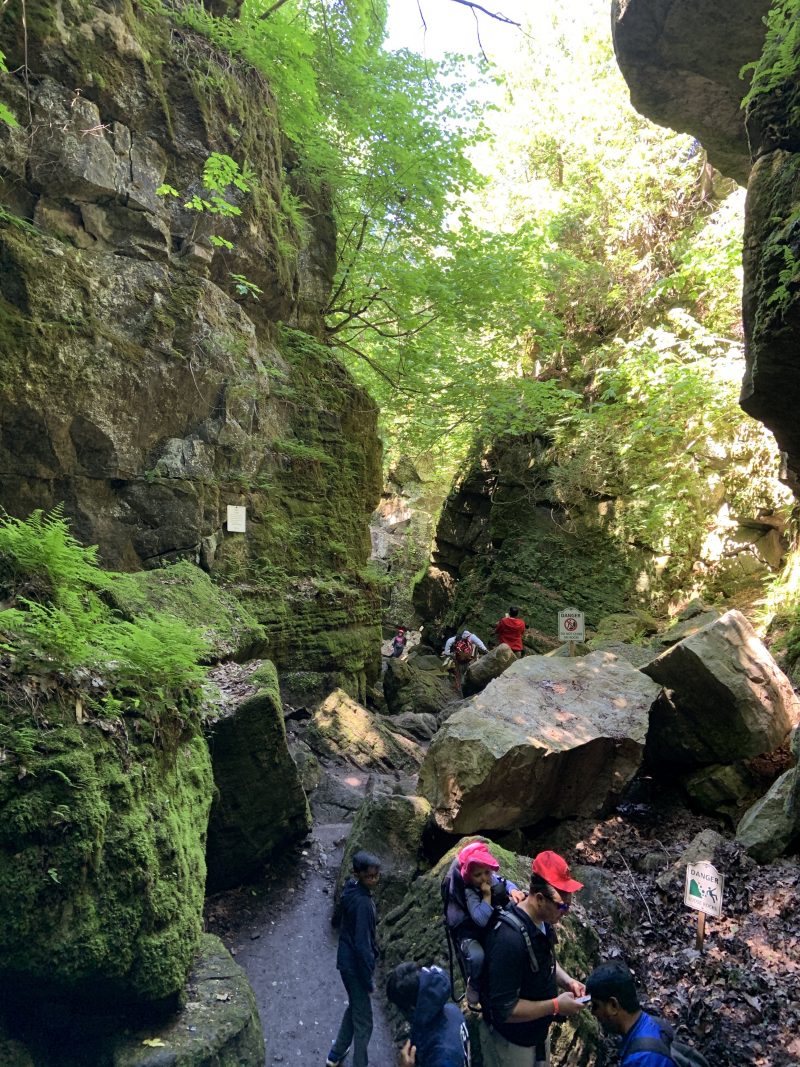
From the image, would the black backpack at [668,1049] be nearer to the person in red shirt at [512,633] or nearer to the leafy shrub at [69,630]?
the leafy shrub at [69,630]

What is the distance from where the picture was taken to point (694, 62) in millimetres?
7293

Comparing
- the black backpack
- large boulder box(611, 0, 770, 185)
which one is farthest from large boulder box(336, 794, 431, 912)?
large boulder box(611, 0, 770, 185)

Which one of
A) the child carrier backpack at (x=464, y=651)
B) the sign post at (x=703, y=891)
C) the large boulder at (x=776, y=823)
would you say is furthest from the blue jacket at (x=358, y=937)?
the child carrier backpack at (x=464, y=651)

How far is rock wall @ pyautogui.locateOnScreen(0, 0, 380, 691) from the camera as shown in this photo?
739cm

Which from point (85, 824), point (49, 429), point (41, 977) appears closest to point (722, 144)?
point (49, 429)

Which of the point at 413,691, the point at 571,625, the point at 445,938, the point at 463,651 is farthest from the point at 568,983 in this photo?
the point at 463,651

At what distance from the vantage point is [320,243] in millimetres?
13156

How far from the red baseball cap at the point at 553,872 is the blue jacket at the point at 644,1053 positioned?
564mm

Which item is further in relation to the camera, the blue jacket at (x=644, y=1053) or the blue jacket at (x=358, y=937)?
the blue jacket at (x=358, y=937)

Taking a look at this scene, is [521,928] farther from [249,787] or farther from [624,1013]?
[249,787]

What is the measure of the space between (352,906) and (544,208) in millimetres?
18452

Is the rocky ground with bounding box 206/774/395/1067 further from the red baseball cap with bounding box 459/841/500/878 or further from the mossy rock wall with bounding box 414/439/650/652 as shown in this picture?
the mossy rock wall with bounding box 414/439/650/652

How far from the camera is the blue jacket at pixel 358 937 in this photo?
410 centimetres

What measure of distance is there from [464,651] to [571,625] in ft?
12.8
